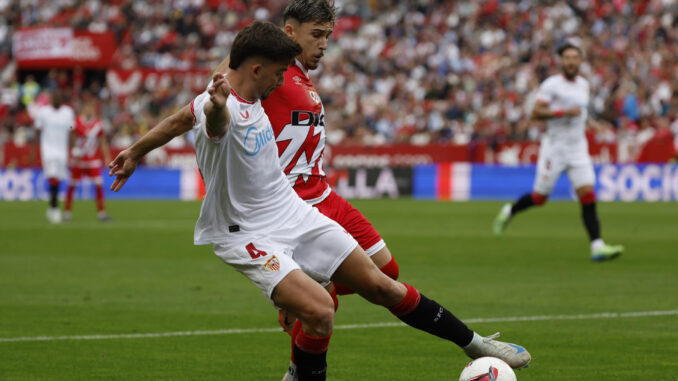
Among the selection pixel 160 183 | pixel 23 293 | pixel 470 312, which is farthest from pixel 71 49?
pixel 470 312

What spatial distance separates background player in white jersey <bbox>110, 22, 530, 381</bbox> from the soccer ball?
53 cm

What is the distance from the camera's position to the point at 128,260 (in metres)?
13.8

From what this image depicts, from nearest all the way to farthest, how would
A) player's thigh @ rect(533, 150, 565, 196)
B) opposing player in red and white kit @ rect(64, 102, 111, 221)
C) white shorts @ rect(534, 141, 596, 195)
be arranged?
1. white shorts @ rect(534, 141, 596, 195)
2. player's thigh @ rect(533, 150, 565, 196)
3. opposing player in red and white kit @ rect(64, 102, 111, 221)

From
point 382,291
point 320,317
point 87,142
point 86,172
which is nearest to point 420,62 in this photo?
point 86,172

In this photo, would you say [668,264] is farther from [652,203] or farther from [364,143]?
[364,143]

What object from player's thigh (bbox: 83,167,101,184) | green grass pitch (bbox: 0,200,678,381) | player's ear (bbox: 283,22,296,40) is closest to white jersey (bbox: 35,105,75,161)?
player's thigh (bbox: 83,167,101,184)

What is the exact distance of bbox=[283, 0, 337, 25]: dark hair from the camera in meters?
6.65

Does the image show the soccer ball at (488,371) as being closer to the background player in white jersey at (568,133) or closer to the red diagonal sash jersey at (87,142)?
the background player in white jersey at (568,133)

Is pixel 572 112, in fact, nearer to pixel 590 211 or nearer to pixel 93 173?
pixel 590 211

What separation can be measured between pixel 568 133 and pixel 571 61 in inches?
40.1

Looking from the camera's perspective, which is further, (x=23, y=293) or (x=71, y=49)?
(x=71, y=49)

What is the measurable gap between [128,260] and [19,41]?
29882mm

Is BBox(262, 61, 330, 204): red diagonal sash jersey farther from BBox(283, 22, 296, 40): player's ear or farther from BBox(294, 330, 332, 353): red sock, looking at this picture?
BBox(294, 330, 332, 353): red sock

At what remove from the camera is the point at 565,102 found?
1379 centimetres
